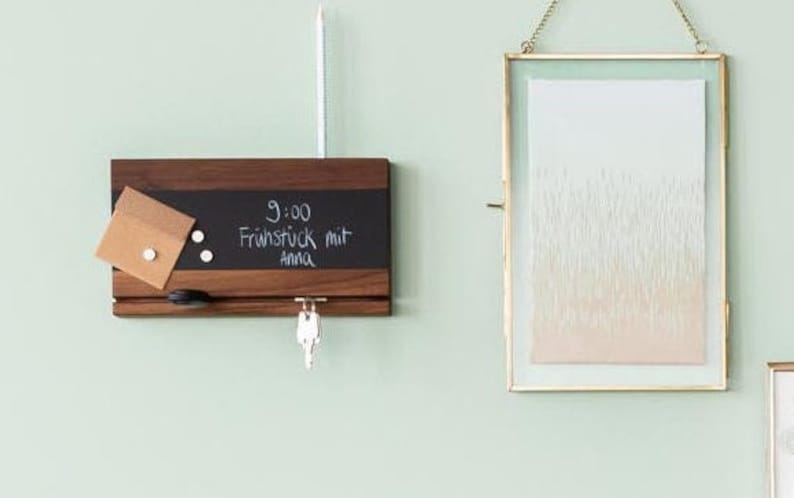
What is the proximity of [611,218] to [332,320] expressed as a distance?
33 cm

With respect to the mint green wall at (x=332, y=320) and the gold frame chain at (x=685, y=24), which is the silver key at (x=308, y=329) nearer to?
the mint green wall at (x=332, y=320)

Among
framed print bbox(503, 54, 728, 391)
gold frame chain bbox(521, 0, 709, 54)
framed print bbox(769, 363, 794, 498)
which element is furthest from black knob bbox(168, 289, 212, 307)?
framed print bbox(769, 363, 794, 498)

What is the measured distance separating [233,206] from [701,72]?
54 cm

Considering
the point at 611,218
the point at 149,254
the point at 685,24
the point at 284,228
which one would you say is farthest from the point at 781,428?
the point at 149,254

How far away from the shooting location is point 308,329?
121 centimetres

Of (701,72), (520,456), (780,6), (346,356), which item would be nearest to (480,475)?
(520,456)

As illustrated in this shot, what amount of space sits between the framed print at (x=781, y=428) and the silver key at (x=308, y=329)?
0.51 m

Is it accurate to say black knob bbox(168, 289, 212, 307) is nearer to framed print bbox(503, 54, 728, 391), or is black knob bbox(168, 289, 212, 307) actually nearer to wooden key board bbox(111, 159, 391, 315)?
wooden key board bbox(111, 159, 391, 315)

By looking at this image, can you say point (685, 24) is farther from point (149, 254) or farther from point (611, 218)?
point (149, 254)

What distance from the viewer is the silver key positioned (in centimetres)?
121

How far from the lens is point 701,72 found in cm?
125

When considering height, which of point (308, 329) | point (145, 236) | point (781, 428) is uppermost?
point (145, 236)

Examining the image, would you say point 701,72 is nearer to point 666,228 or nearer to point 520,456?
point 666,228

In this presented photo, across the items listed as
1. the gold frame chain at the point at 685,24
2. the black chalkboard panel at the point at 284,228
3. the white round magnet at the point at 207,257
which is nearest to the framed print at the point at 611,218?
the gold frame chain at the point at 685,24
